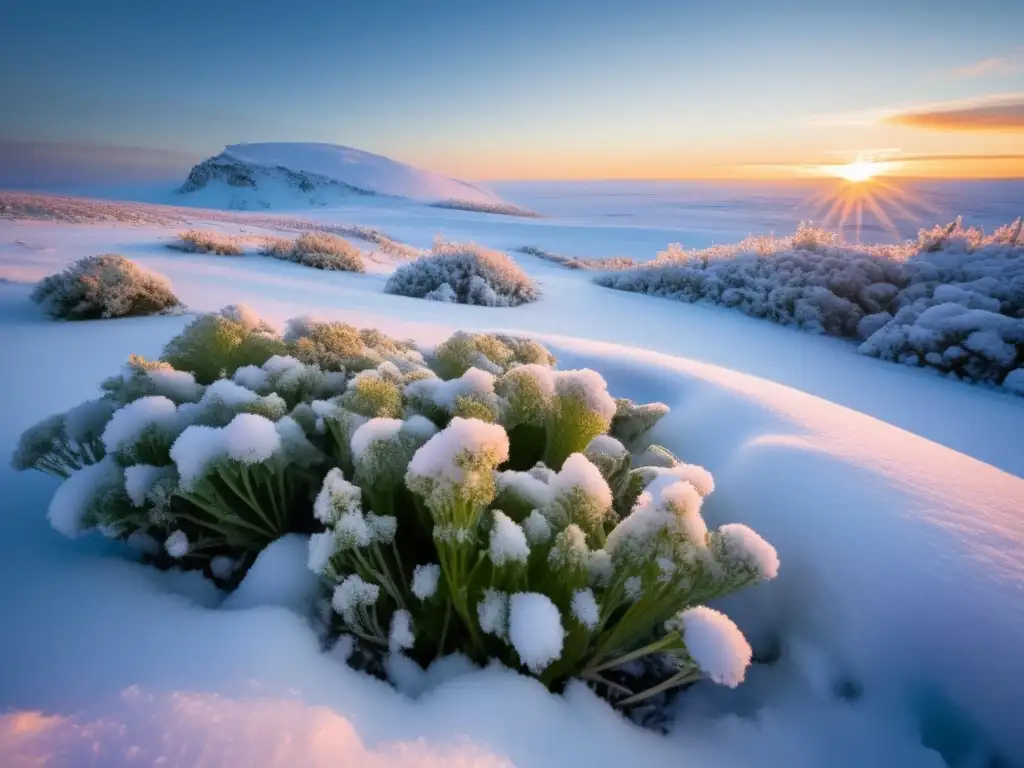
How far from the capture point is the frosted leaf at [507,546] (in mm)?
959

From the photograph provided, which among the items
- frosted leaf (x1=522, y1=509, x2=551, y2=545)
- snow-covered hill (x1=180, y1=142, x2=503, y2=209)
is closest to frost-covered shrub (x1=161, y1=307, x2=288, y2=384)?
frosted leaf (x1=522, y1=509, x2=551, y2=545)

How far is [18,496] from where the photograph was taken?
1455 mm

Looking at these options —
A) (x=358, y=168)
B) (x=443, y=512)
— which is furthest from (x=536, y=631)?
(x=358, y=168)

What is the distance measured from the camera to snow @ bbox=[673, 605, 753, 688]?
865mm

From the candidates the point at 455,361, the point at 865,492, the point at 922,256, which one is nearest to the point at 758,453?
the point at 865,492

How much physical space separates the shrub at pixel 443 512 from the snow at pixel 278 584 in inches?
2.6

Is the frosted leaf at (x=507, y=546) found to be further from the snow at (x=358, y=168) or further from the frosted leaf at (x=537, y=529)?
the snow at (x=358, y=168)

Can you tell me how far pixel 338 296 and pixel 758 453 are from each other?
3.63 metres

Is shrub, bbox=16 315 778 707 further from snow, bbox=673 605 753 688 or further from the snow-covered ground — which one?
the snow-covered ground

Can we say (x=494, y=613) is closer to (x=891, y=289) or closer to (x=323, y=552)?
(x=323, y=552)

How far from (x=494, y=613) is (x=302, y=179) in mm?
52382

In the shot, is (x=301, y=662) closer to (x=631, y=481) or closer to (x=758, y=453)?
(x=631, y=481)

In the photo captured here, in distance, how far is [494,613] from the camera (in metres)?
0.99

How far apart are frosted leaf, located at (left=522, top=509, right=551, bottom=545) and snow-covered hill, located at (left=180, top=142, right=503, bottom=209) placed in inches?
1878
